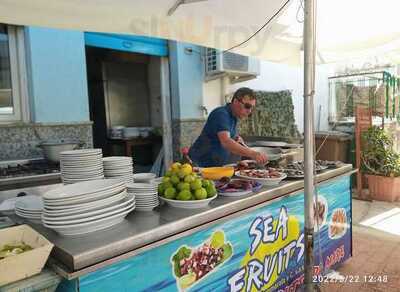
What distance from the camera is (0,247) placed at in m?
1.23

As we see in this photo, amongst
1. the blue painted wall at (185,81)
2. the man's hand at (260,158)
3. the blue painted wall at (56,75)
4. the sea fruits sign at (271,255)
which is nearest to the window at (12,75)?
the blue painted wall at (56,75)

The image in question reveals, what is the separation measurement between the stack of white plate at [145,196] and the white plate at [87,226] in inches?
7.8

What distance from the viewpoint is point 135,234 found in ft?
4.25

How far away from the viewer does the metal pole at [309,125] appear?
1.76 meters

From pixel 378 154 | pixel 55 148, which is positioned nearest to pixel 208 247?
pixel 55 148

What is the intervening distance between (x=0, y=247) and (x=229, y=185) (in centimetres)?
118

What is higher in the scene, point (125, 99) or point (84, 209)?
point (125, 99)

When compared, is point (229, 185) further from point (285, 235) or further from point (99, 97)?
point (99, 97)

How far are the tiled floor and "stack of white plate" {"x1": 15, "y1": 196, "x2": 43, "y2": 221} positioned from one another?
214 centimetres

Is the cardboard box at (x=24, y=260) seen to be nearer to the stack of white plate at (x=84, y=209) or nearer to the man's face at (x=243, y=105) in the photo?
the stack of white plate at (x=84, y=209)

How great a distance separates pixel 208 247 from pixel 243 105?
1610 mm

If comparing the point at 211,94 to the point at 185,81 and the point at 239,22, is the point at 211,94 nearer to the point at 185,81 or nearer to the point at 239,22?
the point at 185,81

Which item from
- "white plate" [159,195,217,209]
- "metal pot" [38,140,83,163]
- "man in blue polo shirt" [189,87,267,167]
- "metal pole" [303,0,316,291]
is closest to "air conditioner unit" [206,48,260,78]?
"man in blue polo shirt" [189,87,267,167]

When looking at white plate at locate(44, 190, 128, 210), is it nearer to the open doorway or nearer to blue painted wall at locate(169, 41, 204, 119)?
blue painted wall at locate(169, 41, 204, 119)
